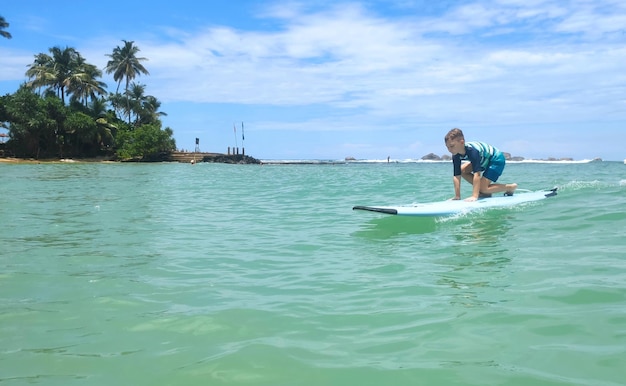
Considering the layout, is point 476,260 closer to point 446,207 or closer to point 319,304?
point 319,304

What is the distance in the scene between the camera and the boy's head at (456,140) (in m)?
8.28

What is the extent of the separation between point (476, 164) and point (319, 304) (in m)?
5.57

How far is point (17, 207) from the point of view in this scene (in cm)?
1052

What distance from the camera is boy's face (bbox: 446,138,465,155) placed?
8297 millimetres

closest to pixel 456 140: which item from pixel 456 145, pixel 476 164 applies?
pixel 456 145

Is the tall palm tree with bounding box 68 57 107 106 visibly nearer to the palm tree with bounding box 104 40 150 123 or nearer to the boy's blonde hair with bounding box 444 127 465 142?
the palm tree with bounding box 104 40 150 123

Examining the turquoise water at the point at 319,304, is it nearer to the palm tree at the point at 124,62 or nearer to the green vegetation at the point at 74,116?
the green vegetation at the point at 74,116

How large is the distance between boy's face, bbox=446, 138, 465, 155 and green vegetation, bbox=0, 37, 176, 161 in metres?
42.4

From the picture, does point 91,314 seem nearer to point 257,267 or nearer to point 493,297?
point 257,267

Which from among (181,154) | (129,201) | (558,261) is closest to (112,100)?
(181,154)

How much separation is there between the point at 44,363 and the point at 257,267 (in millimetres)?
2518

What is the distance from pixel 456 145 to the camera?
8344 mm

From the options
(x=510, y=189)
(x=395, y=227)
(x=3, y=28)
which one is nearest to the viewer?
(x=395, y=227)

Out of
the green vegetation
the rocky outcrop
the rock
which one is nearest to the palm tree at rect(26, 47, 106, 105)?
the green vegetation
